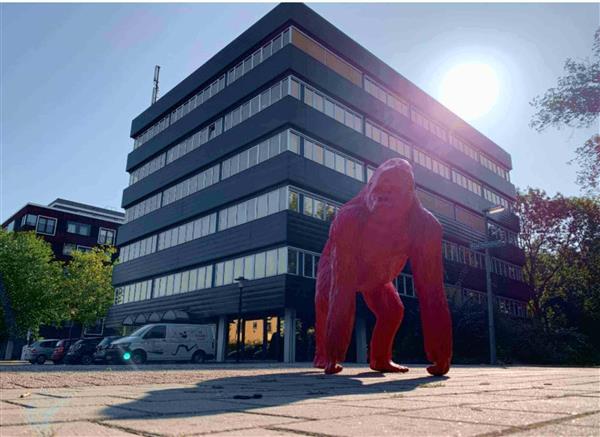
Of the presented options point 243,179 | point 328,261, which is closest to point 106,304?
point 243,179

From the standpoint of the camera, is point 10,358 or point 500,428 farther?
point 10,358

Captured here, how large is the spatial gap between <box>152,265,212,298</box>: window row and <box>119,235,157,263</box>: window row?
3.05 metres

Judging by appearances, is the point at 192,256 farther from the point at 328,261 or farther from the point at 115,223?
the point at 115,223

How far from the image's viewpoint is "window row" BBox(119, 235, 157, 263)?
3784 cm

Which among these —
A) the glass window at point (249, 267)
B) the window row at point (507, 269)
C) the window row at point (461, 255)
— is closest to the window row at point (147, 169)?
the glass window at point (249, 267)

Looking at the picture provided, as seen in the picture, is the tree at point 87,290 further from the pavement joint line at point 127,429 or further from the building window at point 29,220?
the pavement joint line at point 127,429

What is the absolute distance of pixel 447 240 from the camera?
38688 millimetres

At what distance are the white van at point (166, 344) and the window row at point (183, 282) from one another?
7.17 m

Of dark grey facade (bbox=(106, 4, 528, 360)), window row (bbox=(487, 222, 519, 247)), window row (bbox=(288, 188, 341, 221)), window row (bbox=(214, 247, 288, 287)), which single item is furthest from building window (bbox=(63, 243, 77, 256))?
window row (bbox=(487, 222, 519, 247))

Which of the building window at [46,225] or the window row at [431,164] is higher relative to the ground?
the window row at [431,164]

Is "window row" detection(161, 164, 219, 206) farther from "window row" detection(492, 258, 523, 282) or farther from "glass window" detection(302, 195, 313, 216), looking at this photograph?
"window row" detection(492, 258, 523, 282)

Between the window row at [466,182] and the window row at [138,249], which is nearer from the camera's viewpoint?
the window row at [138,249]

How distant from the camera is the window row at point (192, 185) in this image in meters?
32.9

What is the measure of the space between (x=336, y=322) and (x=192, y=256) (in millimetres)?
25290
